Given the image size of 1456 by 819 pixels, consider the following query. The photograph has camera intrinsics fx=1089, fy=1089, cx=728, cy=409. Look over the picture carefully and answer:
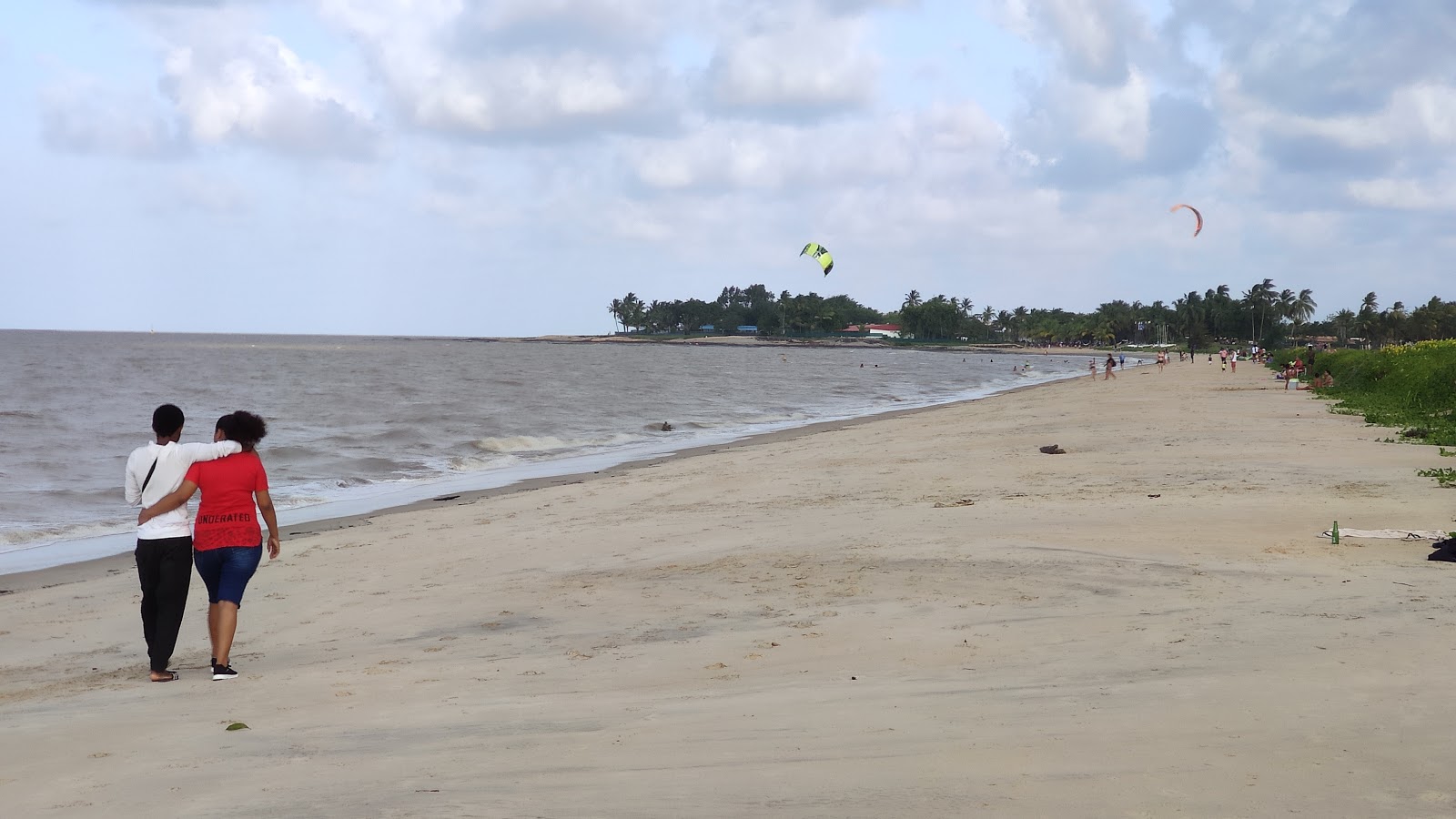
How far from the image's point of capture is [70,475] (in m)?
23.2

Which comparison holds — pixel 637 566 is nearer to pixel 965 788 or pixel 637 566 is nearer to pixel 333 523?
pixel 965 788

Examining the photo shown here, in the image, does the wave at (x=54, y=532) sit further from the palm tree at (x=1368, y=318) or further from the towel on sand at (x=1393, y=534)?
the palm tree at (x=1368, y=318)

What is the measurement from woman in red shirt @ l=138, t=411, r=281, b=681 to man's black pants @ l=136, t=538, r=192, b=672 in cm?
12

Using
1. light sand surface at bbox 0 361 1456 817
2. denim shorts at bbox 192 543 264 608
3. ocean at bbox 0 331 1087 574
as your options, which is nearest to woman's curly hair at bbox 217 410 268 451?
denim shorts at bbox 192 543 264 608

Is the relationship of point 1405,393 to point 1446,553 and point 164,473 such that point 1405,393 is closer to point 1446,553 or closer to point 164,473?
point 1446,553

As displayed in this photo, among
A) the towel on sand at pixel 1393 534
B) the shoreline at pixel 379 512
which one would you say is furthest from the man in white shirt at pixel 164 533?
the towel on sand at pixel 1393 534

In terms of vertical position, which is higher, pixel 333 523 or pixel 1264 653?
pixel 1264 653

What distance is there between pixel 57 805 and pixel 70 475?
21677 mm

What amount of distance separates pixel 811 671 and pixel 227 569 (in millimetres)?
3874

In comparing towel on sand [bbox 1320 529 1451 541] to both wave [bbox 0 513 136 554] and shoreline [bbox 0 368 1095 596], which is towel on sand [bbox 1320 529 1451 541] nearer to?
shoreline [bbox 0 368 1095 596]

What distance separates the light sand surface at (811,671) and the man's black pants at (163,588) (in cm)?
33

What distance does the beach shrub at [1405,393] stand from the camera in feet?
61.2

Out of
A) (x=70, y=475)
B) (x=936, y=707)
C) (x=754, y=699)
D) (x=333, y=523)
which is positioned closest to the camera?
(x=936, y=707)

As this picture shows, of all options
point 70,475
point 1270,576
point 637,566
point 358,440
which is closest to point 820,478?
point 637,566
